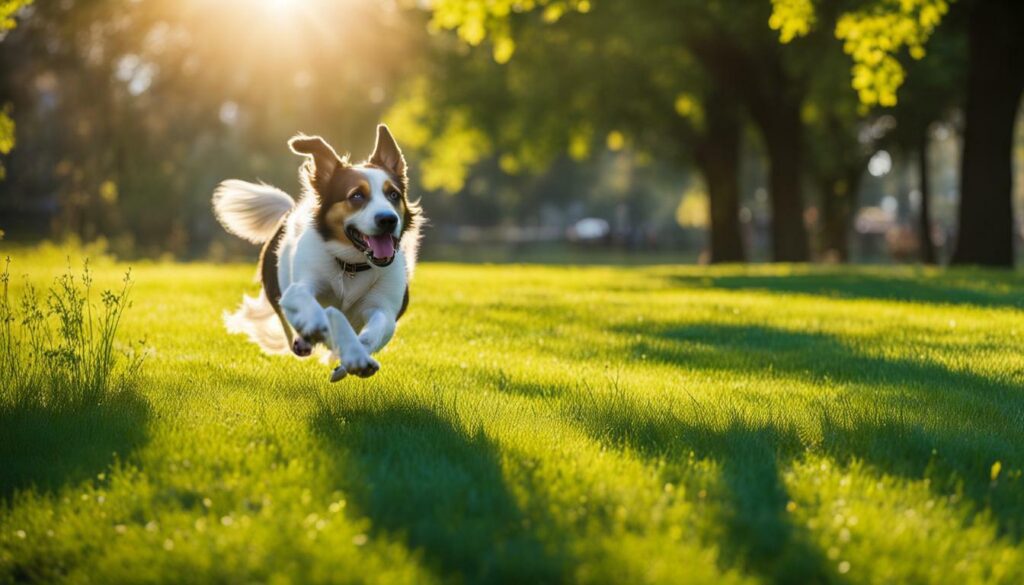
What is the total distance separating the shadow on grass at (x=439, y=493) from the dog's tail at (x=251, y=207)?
11.2 ft

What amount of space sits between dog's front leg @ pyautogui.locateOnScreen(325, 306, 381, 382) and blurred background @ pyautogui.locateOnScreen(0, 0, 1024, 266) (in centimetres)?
1100

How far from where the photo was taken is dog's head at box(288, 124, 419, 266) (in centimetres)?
704

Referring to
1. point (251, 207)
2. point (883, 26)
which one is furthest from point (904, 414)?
point (883, 26)

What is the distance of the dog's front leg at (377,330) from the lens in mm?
6926

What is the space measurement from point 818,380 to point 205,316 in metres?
7.17

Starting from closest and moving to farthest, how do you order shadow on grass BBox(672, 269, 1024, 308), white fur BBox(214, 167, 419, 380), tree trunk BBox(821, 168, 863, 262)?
white fur BBox(214, 167, 419, 380), shadow on grass BBox(672, 269, 1024, 308), tree trunk BBox(821, 168, 863, 262)

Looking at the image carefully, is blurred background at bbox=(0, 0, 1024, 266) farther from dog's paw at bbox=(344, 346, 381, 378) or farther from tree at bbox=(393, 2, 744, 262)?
dog's paw at bbox=(344, 346, 381, 378)

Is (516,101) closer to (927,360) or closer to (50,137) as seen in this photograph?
(927,360)

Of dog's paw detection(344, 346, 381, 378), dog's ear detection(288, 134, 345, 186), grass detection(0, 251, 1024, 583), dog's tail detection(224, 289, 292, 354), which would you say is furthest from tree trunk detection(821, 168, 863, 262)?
dog's paw detection(344, 346, 381, 378)

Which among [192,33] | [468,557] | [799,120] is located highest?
[192,33]

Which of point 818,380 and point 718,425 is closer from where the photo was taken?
point 718,425

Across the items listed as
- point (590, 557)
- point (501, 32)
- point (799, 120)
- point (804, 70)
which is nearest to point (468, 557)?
point (590, 557)

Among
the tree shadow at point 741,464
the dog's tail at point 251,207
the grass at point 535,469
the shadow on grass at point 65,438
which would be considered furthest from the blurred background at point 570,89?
the shadow on grass at point 65,438

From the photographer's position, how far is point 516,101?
105 ft
